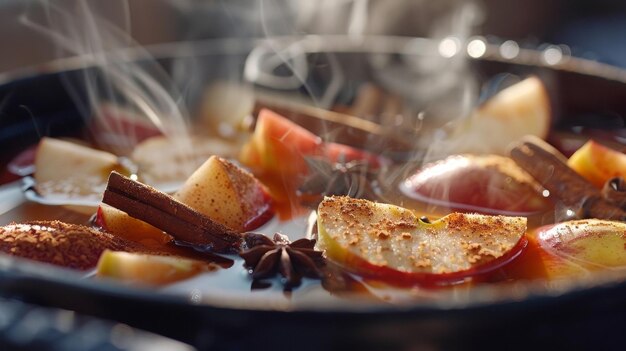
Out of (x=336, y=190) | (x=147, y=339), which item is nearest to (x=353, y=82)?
(x=336, y=190)

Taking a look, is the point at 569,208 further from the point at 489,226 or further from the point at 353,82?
the point at 353,82

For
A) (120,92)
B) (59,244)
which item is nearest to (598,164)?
(59,244)

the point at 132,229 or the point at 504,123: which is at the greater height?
the point at 504,123

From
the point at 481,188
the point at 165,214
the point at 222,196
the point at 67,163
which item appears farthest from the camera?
the point at 67,163

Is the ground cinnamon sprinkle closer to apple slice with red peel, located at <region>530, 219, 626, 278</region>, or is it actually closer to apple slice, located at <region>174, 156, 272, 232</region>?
Answer: apple slice, located at <region>174, 156, 272, 232</region>

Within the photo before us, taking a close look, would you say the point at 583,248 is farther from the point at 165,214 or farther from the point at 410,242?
the point at 165,214

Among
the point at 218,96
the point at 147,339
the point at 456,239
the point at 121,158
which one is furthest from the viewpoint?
the point at 218,96
